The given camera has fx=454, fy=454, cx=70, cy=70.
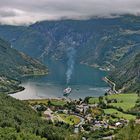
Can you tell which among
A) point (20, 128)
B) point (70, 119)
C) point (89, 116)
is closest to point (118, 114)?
point (89, 116)

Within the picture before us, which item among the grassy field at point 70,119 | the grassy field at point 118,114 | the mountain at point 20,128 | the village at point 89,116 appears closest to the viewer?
the mountain at point 20,128

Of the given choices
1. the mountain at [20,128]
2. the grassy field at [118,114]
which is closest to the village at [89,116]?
the grassy field at [118,114]

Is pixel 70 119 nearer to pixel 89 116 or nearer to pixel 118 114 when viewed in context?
pixel 89 116

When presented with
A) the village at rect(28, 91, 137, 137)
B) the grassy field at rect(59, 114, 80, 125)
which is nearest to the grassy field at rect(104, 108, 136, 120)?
the village at rect(28, 91, 137, 137)

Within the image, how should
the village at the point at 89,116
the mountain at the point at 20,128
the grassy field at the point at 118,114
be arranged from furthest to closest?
the grassy field at the point at 118,114, the village at the point at 89,116, the mountain at the point at 20,128

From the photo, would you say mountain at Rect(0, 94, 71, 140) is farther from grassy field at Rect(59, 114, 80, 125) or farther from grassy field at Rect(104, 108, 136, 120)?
grassy field at Rect(104, 108, 136, 120)

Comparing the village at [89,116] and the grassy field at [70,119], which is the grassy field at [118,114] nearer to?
Answer: the village at [89,116]

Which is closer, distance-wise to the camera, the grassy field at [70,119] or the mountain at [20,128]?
the mountain at [20,128]

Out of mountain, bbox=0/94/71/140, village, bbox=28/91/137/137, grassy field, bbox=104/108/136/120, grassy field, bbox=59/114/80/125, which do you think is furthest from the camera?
grassy field, bbox=104/108/136/120

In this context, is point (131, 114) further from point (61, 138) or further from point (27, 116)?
point (61, 138)

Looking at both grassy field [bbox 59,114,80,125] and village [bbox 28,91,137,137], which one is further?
grassy field [bbox 59,114,80,125]
